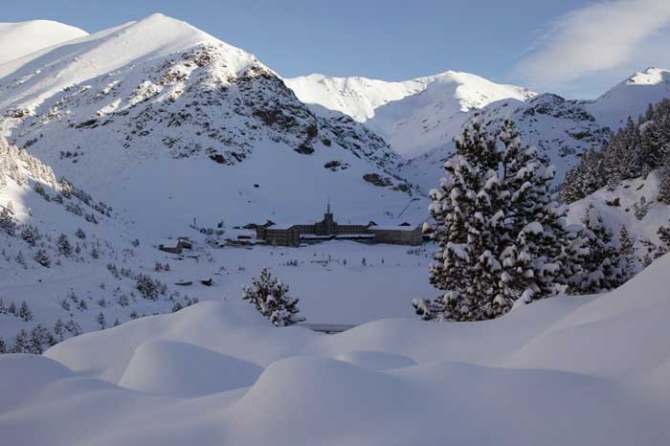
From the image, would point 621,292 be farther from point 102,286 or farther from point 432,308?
point 102,286

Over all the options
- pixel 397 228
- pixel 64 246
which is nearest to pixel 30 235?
pixel 64 246

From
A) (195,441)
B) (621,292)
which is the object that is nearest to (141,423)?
(195,441)

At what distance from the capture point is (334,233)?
45875mm

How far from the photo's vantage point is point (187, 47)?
287 ft

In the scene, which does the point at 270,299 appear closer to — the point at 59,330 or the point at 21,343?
the point at 59,330

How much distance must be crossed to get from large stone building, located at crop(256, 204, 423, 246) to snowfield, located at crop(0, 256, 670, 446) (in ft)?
109

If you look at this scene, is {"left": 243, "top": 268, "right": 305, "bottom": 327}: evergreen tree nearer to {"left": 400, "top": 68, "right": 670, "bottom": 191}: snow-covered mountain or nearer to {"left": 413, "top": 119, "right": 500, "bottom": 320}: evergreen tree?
{"left": 413, "top": 119, "right": 500, "bottom": 320}: evergreen tree

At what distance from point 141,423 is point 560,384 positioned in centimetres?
371

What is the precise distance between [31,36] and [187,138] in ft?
389

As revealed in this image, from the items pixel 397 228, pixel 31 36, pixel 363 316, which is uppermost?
pixel 31 36

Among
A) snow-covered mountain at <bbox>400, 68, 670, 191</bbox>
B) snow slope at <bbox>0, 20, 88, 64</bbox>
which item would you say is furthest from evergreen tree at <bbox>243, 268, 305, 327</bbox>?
snow slope at <bbox>0, 20, 88, 64</bbox>

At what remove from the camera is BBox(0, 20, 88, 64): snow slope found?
12169 centimetres

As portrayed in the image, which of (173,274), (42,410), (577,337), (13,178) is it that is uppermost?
(13,178)

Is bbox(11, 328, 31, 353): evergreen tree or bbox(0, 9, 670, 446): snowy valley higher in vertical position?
bbox(0, 9, 670, 446): snowy valley
